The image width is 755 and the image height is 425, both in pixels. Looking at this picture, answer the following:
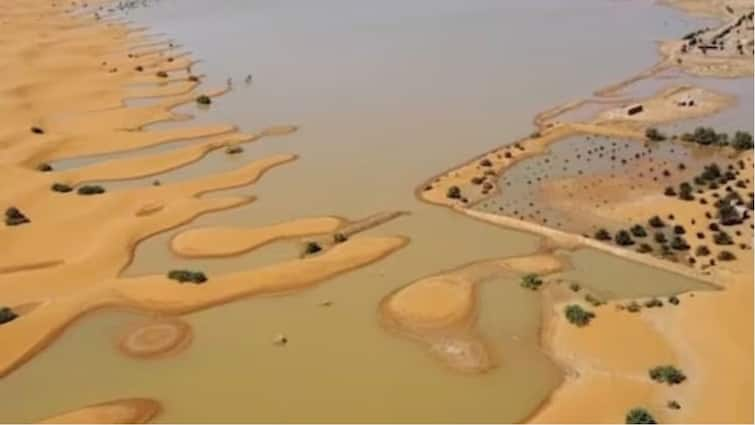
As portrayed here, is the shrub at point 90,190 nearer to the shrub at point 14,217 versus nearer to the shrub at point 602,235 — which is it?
the shrub at point 14,217

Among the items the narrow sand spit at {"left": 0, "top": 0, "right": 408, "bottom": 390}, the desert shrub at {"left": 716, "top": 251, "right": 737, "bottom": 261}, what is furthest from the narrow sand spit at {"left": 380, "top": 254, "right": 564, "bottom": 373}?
the desert shrub at {"left": 716, "top": 251, "right": 737, "bottom": 261}

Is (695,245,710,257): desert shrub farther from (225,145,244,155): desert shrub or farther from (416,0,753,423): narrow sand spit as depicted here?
(225,145,244,155): desert shrub

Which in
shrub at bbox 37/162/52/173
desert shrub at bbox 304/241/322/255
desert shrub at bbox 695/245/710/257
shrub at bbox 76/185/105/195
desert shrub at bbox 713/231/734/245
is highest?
desert shrub at bbox 713/231/734/245

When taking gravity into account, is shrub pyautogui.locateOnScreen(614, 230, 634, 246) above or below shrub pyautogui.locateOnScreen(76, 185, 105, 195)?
above

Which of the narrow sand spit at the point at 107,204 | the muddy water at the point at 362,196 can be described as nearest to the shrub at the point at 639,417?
the muddy water at the point at 362,196

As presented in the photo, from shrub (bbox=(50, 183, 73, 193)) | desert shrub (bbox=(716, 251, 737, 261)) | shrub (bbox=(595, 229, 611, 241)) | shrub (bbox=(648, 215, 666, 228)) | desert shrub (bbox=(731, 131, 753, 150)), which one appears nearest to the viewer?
desert shrub (bbox=(716, 251, 737, 261))

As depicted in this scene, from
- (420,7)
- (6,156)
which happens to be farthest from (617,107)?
(420,7)
